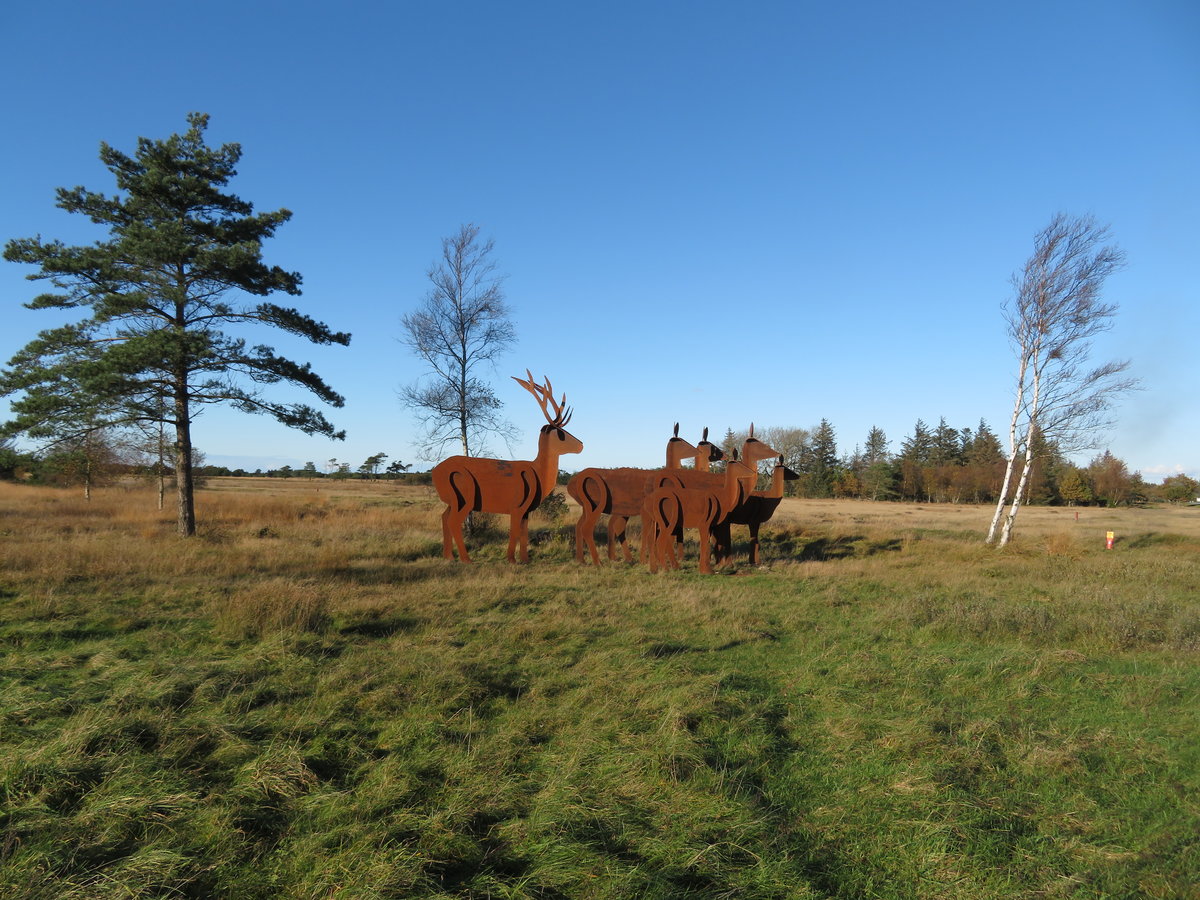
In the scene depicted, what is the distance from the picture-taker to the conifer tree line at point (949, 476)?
170ft

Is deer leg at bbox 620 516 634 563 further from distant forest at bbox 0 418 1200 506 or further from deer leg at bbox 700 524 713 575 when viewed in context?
distant forest at bbox 0 418 1200 506

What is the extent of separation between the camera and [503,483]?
12.4m

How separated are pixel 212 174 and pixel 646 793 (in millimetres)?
16007

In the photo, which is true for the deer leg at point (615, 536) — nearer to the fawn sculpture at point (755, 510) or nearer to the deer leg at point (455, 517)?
the fawn sculpture at point (755, 510)

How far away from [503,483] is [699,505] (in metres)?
4.17

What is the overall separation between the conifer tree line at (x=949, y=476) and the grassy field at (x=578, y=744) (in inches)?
1707

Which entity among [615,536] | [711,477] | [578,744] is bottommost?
[578,744]

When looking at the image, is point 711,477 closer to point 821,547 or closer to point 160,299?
point 821,547

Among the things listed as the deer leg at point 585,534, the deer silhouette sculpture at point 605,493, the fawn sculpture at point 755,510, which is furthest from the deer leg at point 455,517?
the fawn sculpture at point 755,510

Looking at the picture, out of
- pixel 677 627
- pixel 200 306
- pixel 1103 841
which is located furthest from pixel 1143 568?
pixel 200 306

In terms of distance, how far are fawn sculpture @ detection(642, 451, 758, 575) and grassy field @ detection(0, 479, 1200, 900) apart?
300cm

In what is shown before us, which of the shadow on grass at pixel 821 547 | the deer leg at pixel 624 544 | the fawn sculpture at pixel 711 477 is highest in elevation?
the fawn sculpture at pixel 711 477

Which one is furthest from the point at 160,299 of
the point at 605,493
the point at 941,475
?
the point at 941,475

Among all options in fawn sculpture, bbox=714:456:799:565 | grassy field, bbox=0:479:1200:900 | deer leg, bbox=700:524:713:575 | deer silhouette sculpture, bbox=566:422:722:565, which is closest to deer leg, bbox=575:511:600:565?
deer silhouette sculpture, bbox=566:422:722:565
